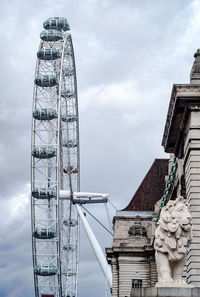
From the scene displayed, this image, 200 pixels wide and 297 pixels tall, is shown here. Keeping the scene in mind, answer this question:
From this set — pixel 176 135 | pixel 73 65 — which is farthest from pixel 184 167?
pixel 73 65

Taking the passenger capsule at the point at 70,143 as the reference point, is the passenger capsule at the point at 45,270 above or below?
below

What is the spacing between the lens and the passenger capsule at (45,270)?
5247cm

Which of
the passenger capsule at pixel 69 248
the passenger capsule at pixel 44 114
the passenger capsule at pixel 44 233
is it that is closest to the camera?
the passenger capsule at pixel 44 233

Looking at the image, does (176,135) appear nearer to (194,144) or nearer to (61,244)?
(194,144)

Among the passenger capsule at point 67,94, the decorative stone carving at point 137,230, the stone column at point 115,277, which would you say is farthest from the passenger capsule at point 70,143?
the stone column at point 115,277

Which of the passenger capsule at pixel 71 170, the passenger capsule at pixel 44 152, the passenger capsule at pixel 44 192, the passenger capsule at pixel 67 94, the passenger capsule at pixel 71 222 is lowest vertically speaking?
the passenger capsule at pixel 71 222

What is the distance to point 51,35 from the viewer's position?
181 feet

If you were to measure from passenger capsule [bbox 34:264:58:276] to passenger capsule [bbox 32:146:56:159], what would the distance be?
886cm

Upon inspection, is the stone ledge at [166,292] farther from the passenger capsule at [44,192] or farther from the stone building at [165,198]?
the passenger capsule at [44,192]

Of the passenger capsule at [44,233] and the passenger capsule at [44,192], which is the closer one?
the passenger capsule at [44,233]

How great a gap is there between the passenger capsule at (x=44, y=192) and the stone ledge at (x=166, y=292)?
124ft

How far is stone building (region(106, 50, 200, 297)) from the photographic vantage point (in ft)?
77.4

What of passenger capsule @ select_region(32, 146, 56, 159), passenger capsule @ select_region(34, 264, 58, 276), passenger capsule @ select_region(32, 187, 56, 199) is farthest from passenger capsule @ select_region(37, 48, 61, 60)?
passenger capsule @ select_region(34, 264, 58, 276)

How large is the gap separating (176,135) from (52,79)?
27.9m
